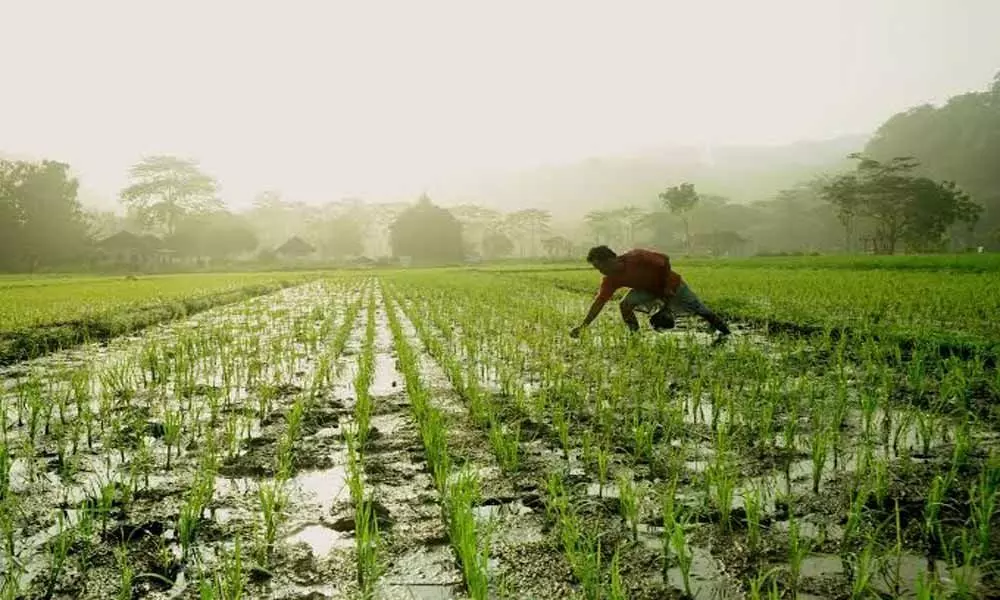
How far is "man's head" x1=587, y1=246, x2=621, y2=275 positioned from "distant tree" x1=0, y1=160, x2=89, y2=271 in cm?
5555

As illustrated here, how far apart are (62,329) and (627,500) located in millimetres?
9230

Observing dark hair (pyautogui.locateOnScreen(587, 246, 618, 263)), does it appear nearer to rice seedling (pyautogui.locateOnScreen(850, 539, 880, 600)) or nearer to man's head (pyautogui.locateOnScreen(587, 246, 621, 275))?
man's head (pyautogui.locateOnScreen(587, 246, 621, 275))

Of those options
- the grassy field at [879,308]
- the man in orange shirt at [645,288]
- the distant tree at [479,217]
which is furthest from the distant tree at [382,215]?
the man in orange shirt at [645,288]

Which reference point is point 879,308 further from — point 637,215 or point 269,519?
point 637,215

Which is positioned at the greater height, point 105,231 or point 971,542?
point 105,231

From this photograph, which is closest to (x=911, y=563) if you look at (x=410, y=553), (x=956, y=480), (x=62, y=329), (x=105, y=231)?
Answer: (x=956, y=480)

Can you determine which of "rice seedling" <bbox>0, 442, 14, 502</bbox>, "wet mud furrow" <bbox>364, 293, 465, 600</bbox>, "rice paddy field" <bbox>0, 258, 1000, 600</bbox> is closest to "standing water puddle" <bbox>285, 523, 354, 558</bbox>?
"rice paddy field" <bbox>0, 258, 1000, 600</bbox>

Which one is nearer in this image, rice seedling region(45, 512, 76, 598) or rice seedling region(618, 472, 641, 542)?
rice seedling region(45, 512, 76, 598)

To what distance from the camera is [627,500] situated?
2.53 metres

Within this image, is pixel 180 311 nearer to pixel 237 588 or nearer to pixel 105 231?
pixel 237 588

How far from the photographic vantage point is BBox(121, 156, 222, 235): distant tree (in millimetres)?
64125

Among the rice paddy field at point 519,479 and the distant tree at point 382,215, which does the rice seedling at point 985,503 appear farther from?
the distant tree at point 382,215

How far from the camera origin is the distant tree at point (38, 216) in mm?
46938

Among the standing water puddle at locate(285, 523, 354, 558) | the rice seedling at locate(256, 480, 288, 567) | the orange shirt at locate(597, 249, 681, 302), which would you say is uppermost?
the orange shirt at locate(597, 249, 681, 302)
